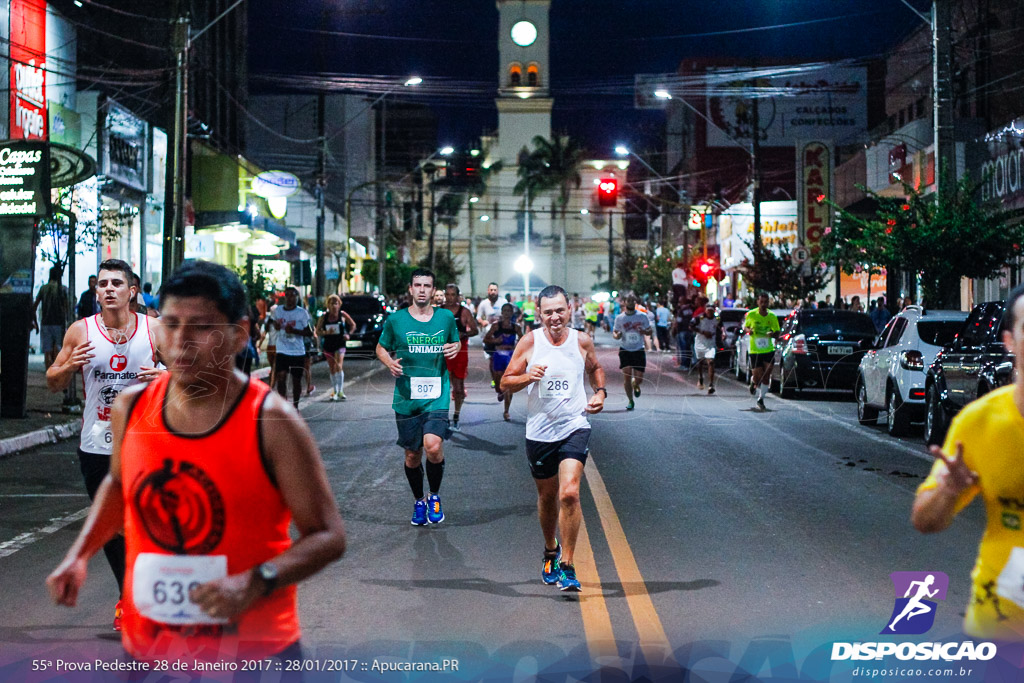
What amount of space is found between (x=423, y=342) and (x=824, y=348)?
47.7 feet

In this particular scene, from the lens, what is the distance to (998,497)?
3480 millimetres

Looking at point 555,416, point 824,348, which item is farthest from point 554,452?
point 824,348

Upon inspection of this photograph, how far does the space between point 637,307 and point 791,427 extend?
422 cm

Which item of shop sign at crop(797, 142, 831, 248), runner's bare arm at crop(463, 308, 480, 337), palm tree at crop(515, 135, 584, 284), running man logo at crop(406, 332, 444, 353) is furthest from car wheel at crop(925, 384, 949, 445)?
palm tree at crop(515, 135, 584, 284)

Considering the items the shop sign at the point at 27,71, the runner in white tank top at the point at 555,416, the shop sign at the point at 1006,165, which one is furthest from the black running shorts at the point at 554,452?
the shop sign at the point at 27,71

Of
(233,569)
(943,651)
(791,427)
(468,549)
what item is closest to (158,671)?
(233,569)

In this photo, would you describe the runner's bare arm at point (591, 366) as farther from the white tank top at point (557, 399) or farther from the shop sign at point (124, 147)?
the shop sign at point (124, 147)

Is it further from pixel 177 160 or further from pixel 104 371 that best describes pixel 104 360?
pixel 177 160

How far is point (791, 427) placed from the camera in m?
18.4

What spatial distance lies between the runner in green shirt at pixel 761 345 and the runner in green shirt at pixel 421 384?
1163 cm

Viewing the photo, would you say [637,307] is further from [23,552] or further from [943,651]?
[943,651]

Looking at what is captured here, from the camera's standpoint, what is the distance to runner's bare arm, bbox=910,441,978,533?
3354mm

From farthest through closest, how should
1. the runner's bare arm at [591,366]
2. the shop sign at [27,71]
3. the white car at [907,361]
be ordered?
the shop sign at [27,71], the white car at [907,361], the runner's bare arm at [591,366]

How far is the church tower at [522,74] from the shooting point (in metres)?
95.2
